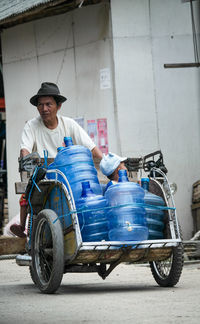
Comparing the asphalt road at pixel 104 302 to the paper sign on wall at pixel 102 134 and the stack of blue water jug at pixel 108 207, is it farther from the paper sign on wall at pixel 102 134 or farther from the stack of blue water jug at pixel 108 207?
the paper sign on wall at pixel 102 134

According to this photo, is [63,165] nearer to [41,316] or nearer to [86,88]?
[41,316]

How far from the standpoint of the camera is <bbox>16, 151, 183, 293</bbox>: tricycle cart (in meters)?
5.63

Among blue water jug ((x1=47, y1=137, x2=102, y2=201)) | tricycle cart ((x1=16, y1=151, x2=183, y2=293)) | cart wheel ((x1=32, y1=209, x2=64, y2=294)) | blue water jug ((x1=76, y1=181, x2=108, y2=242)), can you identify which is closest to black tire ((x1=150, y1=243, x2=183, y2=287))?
tricycle cart ((x1=16, y1=151, x2=183, y2=293))

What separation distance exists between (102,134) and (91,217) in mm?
7464

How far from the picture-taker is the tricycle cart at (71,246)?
5.63 m

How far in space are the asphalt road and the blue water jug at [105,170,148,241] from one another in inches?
20.1

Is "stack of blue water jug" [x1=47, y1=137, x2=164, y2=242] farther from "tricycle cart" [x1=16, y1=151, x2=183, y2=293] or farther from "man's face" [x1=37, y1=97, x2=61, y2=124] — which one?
"man's face" [x1=37, y1=97, x2=61, y2=124]

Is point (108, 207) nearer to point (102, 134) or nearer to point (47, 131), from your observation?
point (47, 131)

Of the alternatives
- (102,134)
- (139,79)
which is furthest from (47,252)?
(139,79)

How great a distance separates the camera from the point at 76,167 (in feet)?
19.9

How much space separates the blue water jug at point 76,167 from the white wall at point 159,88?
6733mm

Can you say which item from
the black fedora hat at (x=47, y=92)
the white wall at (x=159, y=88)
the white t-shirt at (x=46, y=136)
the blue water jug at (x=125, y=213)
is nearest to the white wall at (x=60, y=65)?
the white wall at (x=159, y=88)

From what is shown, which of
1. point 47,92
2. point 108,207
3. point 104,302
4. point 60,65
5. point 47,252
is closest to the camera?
point 104,302

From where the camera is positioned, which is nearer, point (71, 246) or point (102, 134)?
point (71, 246)
